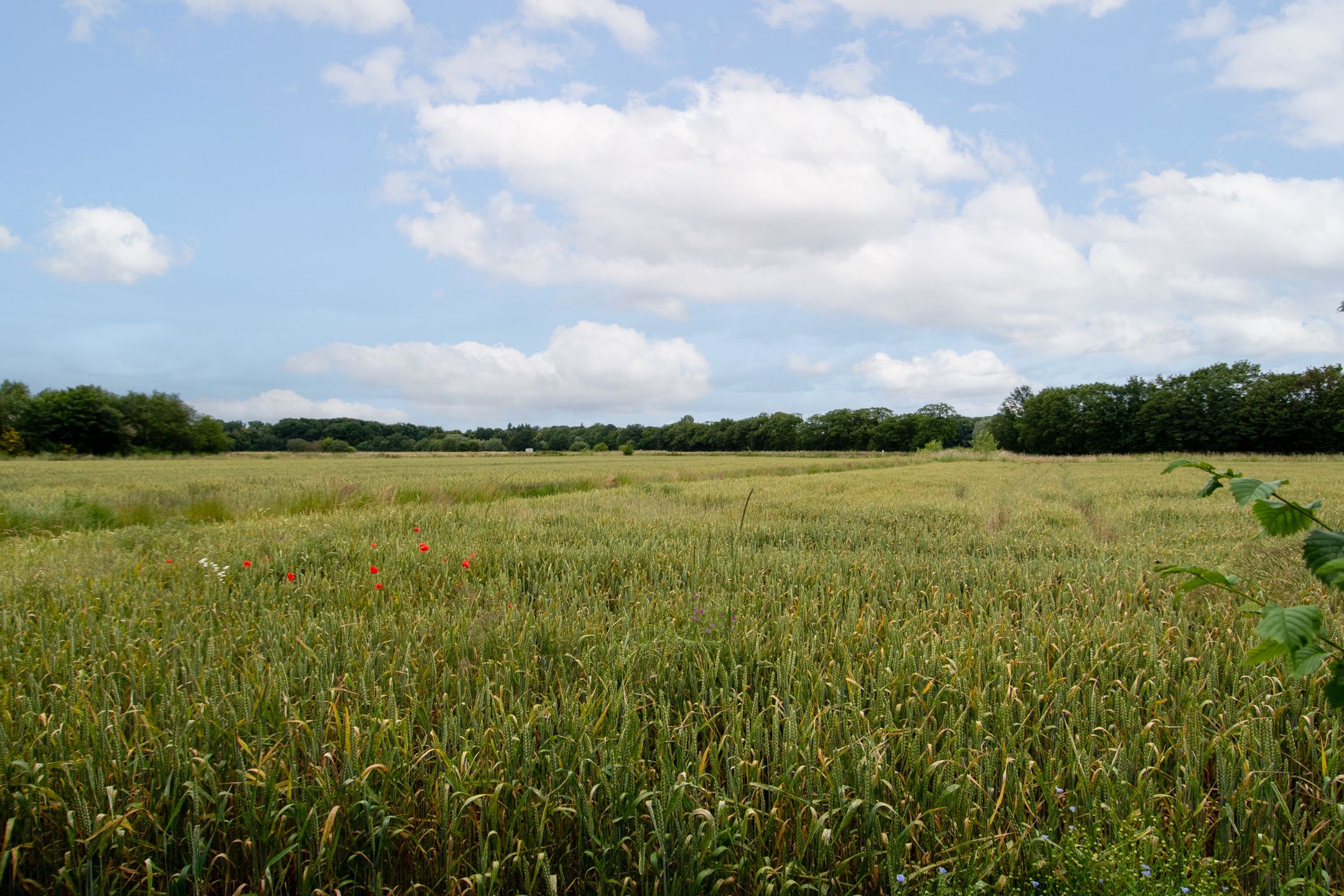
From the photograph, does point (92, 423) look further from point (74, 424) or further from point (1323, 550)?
point (1323, 550)

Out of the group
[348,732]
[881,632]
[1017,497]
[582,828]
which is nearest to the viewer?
[582,828]

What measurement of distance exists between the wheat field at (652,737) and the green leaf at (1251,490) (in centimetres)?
113

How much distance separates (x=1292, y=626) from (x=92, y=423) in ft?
337

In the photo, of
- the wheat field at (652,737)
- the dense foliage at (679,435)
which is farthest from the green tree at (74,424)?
the wheat field at (652,737)

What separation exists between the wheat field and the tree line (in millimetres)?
91072

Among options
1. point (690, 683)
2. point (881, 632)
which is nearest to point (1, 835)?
point (690, 683)

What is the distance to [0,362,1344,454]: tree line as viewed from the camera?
72.9 m

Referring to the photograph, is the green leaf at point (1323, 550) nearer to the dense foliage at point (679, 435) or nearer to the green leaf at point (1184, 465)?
the green leaf at point (1184, 465)

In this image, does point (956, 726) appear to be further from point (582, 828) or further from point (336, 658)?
point (336, 658)

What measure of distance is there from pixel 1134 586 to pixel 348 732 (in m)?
6.31

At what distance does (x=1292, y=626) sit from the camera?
1237mm

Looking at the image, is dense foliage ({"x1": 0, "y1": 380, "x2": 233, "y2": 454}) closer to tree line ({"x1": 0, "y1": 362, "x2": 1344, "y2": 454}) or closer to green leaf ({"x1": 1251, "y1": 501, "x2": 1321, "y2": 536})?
tree line ({"x1": 0, "y1": 362, "x2": 1344, "y2": 454})

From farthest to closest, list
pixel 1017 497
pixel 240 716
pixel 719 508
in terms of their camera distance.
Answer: pixel 1017 497
pixel 719 508
pixel 240 716

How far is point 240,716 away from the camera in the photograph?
281cm
